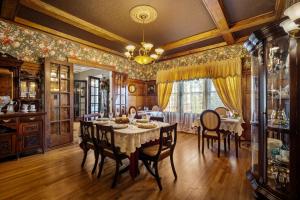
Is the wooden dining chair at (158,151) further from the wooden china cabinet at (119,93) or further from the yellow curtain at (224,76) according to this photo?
the wooden china cabinet at (119,93)

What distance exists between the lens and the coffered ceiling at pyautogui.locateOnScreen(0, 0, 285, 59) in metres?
2.94

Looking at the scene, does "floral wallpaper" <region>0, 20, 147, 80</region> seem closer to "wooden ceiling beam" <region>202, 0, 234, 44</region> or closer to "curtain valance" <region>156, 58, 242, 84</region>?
"curtain valance" <region>156, 58, 242, 84</region>

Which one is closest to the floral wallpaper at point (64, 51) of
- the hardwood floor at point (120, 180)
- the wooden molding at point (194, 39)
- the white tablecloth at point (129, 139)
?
the wooden molding at point (194, 39)

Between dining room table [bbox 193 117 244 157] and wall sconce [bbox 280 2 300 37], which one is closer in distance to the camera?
wall sconce [bbox 280 2 300 37]

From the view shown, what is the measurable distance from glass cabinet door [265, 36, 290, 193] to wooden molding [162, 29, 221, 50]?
243cm

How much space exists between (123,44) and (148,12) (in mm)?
1967

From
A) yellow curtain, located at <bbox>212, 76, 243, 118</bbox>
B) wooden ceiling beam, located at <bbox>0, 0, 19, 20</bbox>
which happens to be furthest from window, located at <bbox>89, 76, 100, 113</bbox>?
yellow curtain, located at <bbox>212, 76, 243, 118</bbox>

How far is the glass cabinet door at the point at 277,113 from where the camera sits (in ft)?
5.69

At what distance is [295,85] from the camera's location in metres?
1.56

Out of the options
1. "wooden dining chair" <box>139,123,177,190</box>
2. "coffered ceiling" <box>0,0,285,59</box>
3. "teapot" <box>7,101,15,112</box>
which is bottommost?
"wooden dining chair" <box>139,123,177,190</box>

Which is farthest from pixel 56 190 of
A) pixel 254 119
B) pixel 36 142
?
pixel 254 119

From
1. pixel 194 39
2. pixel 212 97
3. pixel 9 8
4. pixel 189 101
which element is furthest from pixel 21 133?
pixel 212 97

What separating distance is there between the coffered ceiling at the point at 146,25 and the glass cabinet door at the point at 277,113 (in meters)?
1.51

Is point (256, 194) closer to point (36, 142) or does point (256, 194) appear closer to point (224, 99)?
point (224, 99)
